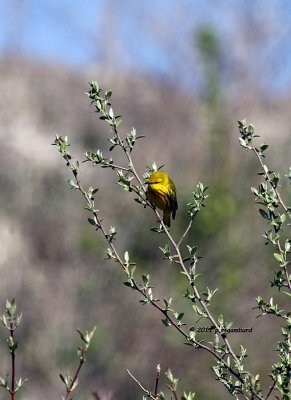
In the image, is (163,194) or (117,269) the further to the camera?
(117,269)

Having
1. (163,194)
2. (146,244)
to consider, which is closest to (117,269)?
(146,244)

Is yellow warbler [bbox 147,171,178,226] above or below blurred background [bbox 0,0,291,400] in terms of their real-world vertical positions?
below

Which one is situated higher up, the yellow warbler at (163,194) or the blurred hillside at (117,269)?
the blurred hillside at (117,269)

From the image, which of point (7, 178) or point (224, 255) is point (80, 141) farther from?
point (224, 255)

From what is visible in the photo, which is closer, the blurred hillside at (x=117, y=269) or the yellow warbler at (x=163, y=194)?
the yellow warbler at (x=163, y=194)

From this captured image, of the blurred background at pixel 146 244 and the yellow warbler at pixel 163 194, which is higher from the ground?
the blurred background at pixel 146 244

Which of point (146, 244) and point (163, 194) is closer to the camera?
point (163, 194)

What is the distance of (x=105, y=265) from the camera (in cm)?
1302

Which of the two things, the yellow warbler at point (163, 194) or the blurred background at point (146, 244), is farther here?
the blurred background at point (146, 244)

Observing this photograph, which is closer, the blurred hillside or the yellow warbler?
the yellow warbler

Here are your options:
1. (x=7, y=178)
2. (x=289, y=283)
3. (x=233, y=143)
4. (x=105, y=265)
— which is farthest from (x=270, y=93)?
(x=289, y=283)

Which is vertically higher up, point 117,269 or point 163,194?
point 117,269

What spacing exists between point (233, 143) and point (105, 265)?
3910 mm

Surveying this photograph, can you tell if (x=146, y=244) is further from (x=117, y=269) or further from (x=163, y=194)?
(x=163, y=194)
